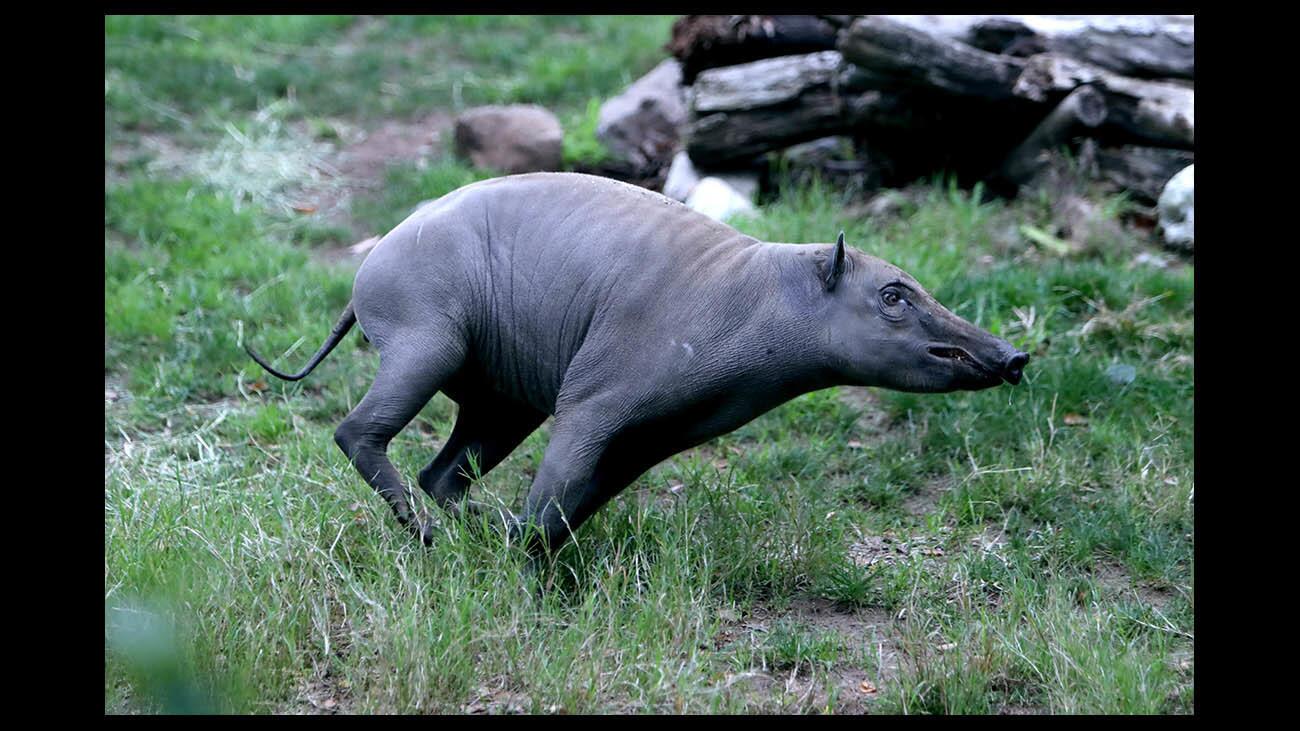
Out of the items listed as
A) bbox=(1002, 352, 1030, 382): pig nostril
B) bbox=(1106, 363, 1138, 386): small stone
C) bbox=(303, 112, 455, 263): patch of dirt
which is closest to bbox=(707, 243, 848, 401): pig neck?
bbox=(1002, 352, 1030, 382): pig nostril

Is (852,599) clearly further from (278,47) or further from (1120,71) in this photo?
(278,47)

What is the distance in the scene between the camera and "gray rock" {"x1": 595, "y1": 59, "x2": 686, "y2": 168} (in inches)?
384

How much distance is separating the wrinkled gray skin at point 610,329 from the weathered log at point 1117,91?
4.25m

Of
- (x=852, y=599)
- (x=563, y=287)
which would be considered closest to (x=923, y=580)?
(x=852, y=599)

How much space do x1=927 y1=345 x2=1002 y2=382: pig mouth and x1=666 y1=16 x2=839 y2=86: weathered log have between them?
5.37 metres

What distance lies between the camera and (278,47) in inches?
489

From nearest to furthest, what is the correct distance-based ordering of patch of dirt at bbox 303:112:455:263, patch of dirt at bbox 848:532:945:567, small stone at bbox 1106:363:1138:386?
patch of dirt at bbox 848:532:945:567 → small stone at bbox 1106:363:1138:386 → patch of dirt at bbox 303:112:455:263

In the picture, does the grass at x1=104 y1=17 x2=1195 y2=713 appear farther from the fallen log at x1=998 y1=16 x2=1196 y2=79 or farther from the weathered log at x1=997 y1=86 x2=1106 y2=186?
the fallen log at x1=998 y1=16 x2=1196 y2=79

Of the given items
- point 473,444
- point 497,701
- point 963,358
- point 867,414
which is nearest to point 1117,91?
point 867,414

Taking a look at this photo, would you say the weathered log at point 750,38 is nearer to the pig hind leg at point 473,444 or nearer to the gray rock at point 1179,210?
the gray rock at point 1179,210

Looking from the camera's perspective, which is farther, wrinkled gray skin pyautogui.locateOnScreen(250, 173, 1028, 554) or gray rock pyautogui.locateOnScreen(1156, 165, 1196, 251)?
gray rock pyautogui.locateOnScreen(1156, 165, 1196, 251)

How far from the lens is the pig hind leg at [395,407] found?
473 centimetres

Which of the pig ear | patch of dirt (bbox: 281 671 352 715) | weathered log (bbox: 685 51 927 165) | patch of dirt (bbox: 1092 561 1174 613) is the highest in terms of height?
the pig ear

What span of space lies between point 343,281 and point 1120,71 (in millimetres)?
5290
